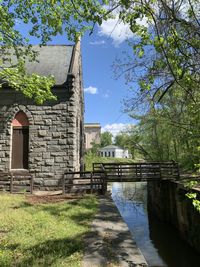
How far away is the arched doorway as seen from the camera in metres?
16.4

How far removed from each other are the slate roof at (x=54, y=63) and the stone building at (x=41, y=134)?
2.31 feet

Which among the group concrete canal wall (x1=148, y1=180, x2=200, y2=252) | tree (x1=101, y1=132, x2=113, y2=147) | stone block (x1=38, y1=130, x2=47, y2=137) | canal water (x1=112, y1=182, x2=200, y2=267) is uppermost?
tree (x1=101, y1=132, x2=113, y2=147)

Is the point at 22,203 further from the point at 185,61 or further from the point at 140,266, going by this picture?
the point at 185,61

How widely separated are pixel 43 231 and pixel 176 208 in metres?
8.71

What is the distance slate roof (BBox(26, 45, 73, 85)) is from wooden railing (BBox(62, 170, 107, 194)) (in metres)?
5.16

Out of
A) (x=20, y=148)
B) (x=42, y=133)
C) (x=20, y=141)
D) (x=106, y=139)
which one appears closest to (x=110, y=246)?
(x=42, y=133)

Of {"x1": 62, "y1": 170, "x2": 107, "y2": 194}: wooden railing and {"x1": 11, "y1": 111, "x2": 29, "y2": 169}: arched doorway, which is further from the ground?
{"x1": 11, "y1": 111, "x2": 29, "y2": 169}: arched doorway

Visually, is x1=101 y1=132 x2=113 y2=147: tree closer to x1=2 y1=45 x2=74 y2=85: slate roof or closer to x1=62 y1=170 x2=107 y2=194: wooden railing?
x1=2 y1=45 x2=74 y2=85: slate roof

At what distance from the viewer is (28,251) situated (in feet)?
21.3

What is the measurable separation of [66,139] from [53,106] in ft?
6.30

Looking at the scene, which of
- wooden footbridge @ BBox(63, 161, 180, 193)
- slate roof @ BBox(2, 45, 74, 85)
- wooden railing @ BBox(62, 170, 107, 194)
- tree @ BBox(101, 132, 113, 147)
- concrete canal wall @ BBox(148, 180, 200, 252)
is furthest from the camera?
tree @ BBox(101, 132, 113, 147)

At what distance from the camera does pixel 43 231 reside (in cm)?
796

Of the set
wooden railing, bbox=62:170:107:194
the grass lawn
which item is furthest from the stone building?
the grass lawn

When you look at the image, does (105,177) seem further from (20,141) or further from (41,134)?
(20,141)
